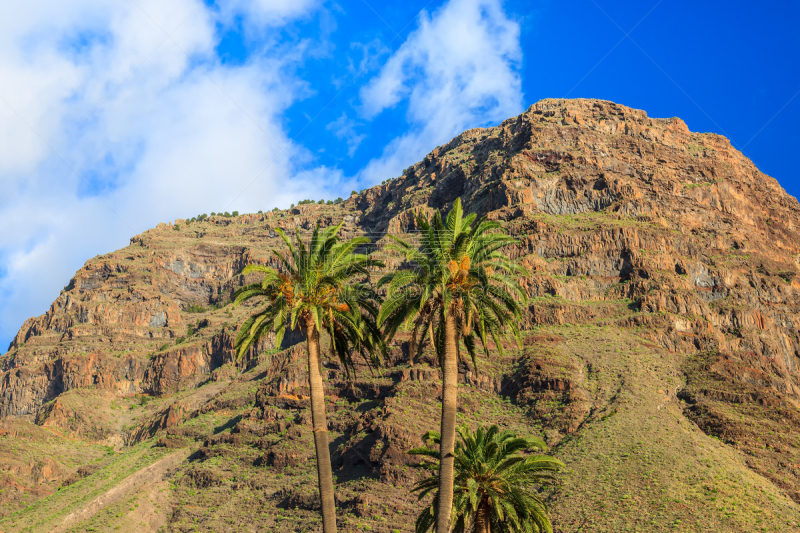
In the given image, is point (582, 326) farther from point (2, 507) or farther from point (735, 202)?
point (2, 507)

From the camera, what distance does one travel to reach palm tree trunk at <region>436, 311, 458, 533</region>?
30141 millimetres

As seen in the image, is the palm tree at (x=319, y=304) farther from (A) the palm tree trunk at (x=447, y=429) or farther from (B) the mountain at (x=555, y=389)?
(B) the mountain at (x=555, y=389)

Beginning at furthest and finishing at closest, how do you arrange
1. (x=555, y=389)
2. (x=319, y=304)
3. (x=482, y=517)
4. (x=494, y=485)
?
1. (x=555, y=389)
2. (x=482, y=517)
3. (x=494, y=485)
4. (x=319, y=304)

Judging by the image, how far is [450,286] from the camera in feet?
103

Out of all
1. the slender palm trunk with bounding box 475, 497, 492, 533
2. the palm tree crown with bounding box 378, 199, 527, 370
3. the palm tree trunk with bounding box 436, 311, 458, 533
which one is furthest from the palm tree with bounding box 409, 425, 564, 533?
the palm tree crown with bounding box 378, 199, 527, 370

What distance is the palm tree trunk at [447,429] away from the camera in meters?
30.1

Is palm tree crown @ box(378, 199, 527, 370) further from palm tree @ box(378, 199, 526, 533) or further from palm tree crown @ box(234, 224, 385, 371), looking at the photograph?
palm tree crown @ box(234, 224, 385, 371)

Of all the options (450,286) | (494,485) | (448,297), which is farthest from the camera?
(494,485)

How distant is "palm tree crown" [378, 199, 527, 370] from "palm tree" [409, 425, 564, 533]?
740cm

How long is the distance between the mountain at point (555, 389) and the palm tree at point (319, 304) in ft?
143

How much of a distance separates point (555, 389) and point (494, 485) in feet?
227

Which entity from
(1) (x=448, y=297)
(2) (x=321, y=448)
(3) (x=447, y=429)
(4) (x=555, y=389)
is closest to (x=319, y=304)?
(1) (x=448, y=297)

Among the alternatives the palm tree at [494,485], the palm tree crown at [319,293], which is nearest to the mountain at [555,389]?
the palm tree at [494,485]

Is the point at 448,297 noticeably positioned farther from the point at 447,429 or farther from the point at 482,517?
the point at 482,517
